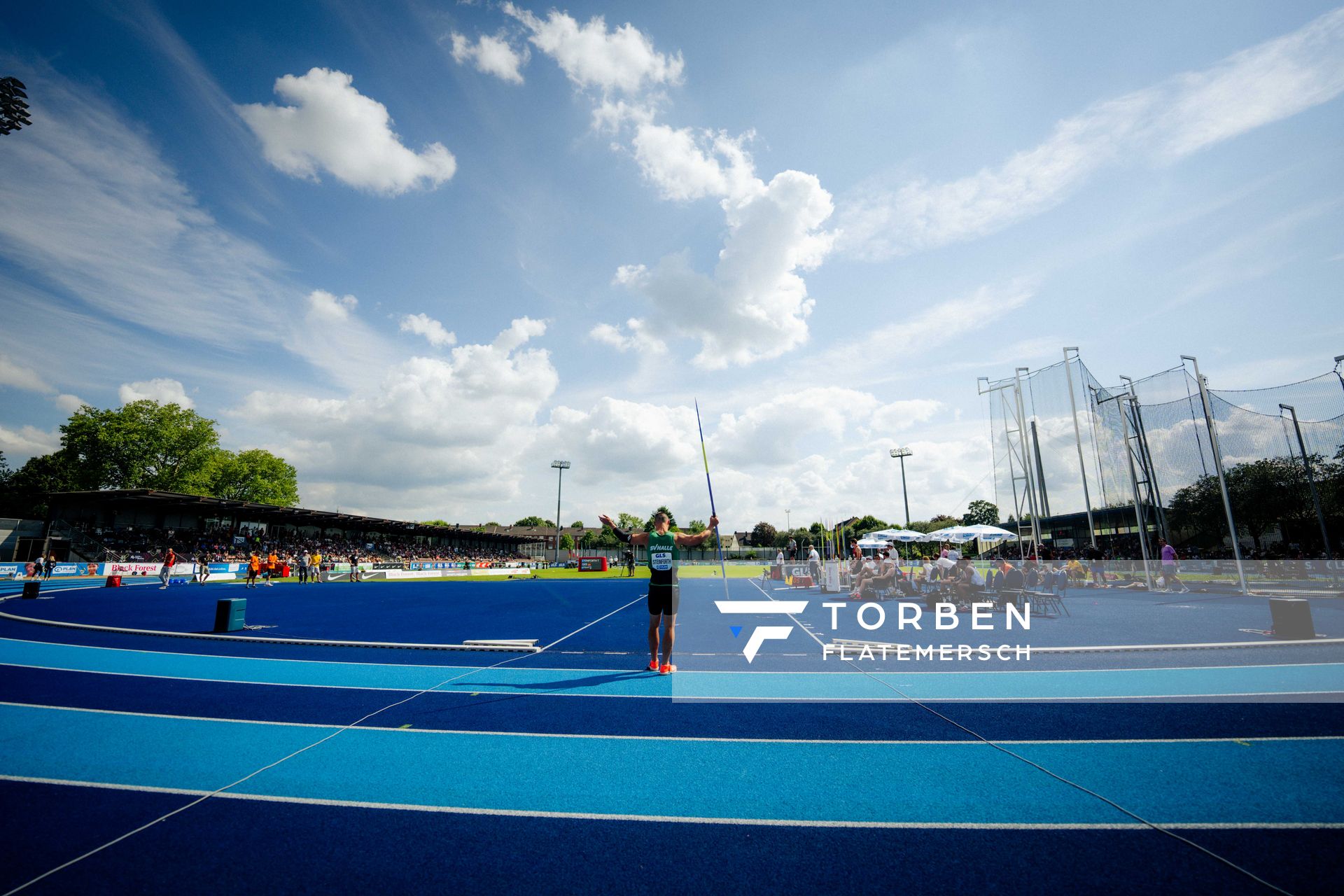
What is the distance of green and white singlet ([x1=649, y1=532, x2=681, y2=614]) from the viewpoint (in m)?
7.05

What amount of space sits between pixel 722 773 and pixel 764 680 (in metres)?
3.03

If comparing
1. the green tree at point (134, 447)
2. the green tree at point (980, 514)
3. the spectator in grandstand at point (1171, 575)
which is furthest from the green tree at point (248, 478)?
the green tree at point (980, 514)

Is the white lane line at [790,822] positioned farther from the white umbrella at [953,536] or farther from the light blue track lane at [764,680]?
the white umbrella at [953,536]

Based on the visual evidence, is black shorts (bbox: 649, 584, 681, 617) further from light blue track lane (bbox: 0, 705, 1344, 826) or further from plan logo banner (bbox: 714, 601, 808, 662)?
light blue track lane (bbox: 0, 705, 1344, 826)

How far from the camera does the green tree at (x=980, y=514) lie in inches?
4448

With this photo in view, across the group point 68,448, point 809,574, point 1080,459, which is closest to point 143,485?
point 68,448

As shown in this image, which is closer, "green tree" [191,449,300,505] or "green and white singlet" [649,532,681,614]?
"green and white singlet" [649,532,681,614]

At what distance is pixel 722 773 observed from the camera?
413cm

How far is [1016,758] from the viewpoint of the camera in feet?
14.2

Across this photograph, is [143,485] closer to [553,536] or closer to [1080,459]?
[553,536]

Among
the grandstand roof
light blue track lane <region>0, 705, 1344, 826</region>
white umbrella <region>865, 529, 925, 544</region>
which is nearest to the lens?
light blue track lane <region>0, 705, 1344, 826</region>

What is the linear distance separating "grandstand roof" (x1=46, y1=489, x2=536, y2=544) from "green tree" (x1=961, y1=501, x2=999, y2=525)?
109m

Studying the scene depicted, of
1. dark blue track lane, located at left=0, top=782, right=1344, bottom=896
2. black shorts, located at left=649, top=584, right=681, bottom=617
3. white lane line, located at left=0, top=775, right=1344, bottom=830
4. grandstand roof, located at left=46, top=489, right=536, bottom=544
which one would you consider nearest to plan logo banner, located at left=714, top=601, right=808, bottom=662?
black shorts, located at left=649, top=584, right=681, bottom=617

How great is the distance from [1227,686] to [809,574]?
745 inches
